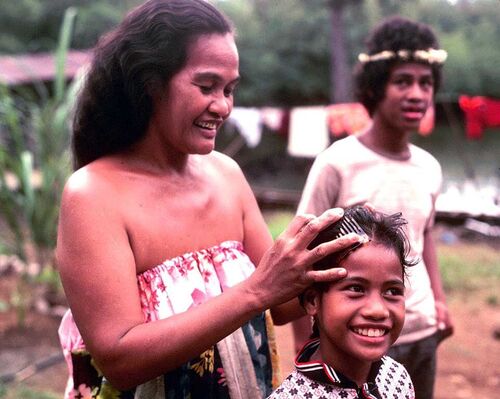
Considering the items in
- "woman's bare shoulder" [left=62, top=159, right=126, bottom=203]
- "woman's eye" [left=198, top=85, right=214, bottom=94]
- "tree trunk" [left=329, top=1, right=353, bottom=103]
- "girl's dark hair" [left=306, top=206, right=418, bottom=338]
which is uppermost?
"woman's eye" [left=198, top=85, right=214, bottom=94]

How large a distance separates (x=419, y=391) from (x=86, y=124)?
65.4 inches

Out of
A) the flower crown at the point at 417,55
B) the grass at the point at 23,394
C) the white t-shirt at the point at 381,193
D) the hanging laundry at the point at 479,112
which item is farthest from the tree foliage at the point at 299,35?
the white t-shirt at the point at 381,193

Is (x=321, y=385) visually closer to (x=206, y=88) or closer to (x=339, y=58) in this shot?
(x=206, y=88)

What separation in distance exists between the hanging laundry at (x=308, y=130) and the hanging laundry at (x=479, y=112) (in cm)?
221

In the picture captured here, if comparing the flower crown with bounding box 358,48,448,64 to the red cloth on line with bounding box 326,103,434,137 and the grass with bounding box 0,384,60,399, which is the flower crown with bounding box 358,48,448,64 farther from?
the red cloth on line with bounding box 326,103,434,137

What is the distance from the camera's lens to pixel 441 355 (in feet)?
18.8

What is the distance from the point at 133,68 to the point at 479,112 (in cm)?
1024

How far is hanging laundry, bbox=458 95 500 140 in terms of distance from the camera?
1116 cm

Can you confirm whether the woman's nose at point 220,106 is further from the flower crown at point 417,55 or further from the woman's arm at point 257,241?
the flower crown at point 417,55

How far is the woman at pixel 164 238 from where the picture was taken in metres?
1.60

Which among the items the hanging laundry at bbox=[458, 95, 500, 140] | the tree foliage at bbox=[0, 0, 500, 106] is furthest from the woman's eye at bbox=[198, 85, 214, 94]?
the tree foliage at bbox=[0, 0, 500, 106]

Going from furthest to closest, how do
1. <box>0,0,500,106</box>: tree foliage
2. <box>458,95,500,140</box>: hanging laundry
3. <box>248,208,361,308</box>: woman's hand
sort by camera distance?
<box>0,0,500,106</box>: tree foliage
<box>458,95,500,140</box>: hanging laundry
<box>248,208,361,308</box>: woman's hand

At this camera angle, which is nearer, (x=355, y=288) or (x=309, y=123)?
(x=355, y=288)

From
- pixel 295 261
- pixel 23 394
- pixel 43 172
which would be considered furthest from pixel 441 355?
pixel 295 261
